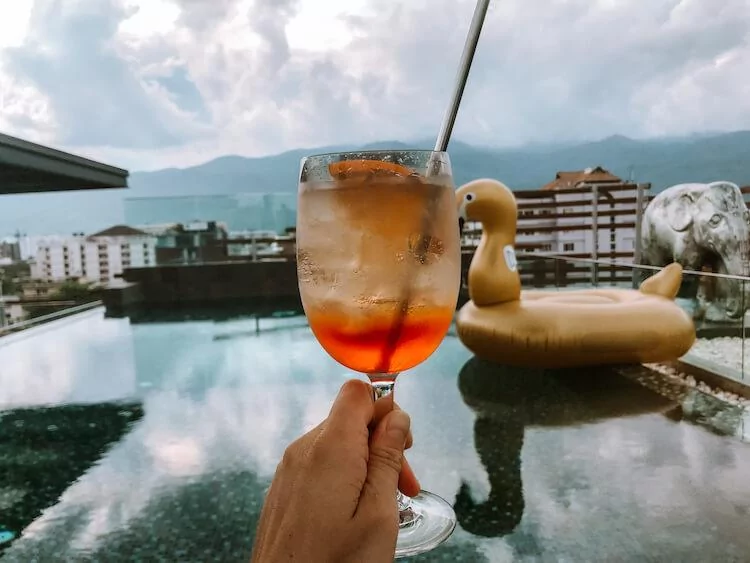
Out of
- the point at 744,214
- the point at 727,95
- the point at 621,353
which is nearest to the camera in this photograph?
the point at 621,353

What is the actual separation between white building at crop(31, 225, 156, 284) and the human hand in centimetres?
607

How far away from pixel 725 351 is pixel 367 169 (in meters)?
1.94

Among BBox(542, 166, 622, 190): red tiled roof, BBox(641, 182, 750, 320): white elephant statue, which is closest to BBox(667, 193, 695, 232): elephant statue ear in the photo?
BBox(641, 182, 750, 320): white elephant statue

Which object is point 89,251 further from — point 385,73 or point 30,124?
point 385,73

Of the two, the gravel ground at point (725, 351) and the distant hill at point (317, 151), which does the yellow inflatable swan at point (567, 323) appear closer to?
the gravel ground at point (725, 351)

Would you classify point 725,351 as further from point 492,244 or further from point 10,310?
point 10,310

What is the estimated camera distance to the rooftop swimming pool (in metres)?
0.91

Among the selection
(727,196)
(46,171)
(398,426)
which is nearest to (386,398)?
(398,426)

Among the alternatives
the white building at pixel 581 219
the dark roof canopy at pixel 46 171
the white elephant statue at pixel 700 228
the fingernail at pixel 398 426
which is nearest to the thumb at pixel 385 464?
the fingernail at pixel 398 426

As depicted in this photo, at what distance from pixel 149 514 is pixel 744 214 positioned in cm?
535

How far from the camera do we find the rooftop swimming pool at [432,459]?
2.98 feet

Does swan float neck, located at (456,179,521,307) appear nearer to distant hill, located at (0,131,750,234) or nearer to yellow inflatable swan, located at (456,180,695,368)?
yellow inflatable swan, located at (456,180,695,368)

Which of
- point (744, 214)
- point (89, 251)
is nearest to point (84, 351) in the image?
point (89, 251)

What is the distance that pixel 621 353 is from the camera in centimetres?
190
